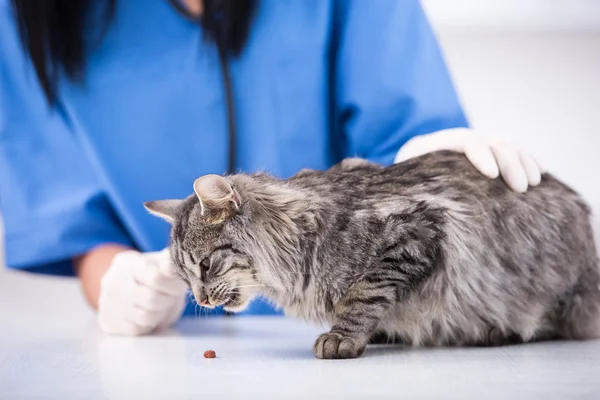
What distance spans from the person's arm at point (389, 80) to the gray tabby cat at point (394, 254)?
1.36ft

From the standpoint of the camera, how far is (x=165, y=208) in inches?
52.7

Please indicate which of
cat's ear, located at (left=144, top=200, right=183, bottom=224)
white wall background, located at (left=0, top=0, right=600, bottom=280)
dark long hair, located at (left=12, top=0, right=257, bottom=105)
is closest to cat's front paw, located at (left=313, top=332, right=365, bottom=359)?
cat's ear, located at (left=144, top=200, right=183, bottom=224)

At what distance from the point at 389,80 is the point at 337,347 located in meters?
0.84

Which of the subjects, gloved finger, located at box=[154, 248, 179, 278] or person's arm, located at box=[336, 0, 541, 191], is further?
person's arm, located at box=[336, 0, 541, 191]

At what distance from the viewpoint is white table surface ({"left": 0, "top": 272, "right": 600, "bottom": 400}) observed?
88 cm

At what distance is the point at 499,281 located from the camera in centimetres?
124

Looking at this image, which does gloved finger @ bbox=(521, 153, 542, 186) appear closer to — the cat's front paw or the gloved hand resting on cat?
the gloved hand resting on cat

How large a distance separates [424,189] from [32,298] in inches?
69.2

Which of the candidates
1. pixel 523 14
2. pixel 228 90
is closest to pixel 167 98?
pixel 228 90

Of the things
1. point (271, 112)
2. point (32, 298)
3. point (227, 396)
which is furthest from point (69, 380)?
point (32, 298)

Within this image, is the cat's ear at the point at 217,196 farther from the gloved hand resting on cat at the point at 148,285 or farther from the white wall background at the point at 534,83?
the white wall background at the point at 534,83

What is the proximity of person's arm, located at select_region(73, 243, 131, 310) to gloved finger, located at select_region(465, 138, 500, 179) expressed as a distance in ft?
2.91

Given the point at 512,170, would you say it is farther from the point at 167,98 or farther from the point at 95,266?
the point at 95,266

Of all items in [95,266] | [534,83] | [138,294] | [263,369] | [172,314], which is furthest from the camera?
[534,83]
